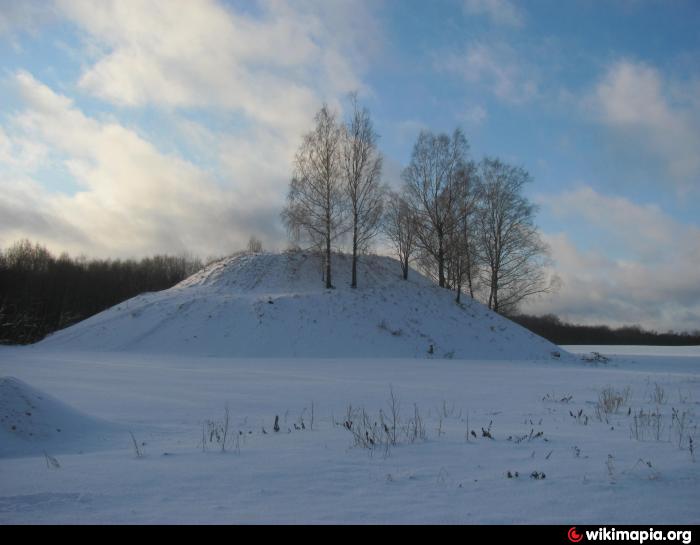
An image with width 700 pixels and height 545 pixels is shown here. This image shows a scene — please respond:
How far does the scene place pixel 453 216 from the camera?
32.5 m

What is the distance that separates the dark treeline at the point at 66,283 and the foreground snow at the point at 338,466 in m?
37.7

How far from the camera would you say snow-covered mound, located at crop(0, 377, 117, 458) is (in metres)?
6.29

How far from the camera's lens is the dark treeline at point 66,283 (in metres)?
50.0

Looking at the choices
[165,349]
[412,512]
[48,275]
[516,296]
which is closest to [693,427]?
[412,512]

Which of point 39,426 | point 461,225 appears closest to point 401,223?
point 461,225

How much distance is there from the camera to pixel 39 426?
6.81m

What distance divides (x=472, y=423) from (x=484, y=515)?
4613mm

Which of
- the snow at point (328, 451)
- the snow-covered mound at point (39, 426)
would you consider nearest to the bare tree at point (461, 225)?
the snow at point (328, 451)

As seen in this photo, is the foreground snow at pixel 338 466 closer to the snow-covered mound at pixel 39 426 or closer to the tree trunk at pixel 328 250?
the snow-covered mound at pixel 39 426

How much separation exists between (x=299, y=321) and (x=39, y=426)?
64.5 ft

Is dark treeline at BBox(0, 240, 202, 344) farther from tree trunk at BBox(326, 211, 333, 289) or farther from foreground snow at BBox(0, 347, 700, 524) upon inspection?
foreground snow at BBox(0, 347, 700, 524)

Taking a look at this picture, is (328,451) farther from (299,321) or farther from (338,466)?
(299,321)

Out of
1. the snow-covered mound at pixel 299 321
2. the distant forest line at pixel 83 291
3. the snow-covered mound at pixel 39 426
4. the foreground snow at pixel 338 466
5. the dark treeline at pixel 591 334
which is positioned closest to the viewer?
the foreground snow at pixel 338 466

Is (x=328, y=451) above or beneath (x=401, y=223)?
beneath
